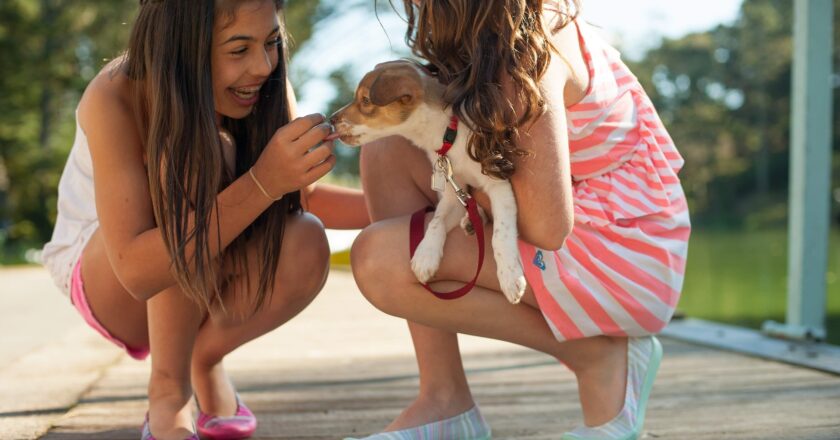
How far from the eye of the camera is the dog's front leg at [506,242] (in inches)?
71.9

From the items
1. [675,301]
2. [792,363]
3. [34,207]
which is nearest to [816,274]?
[792,363]

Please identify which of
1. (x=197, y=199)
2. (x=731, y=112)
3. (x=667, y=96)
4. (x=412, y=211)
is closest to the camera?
(x=197, y=199)

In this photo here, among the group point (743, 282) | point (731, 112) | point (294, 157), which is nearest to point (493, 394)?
point (294, 157)

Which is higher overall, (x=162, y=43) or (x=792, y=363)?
(x=162, y=43)

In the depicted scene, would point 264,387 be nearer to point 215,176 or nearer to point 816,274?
point 215,176

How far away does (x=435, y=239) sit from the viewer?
191 centimetres

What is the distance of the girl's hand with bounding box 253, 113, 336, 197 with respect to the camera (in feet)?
5.79

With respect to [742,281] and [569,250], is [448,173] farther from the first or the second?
[742,281]

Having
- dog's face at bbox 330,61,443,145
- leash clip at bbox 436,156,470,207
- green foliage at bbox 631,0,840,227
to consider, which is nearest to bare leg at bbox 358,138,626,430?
leash clip at bbox 436,156,470,207

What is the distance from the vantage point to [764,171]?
21656 millimetres

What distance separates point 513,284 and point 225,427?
77 cm

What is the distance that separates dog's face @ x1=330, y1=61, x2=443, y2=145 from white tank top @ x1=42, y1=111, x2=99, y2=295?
0.70 m

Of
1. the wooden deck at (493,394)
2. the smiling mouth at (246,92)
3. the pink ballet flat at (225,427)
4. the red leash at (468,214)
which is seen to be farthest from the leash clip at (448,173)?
the pink ballet flat at (225,427)

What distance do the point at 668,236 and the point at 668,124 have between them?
1922 cm
